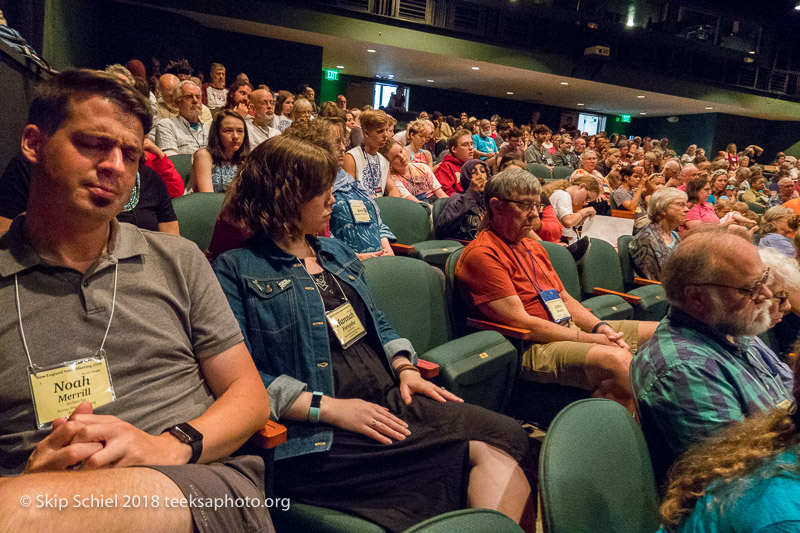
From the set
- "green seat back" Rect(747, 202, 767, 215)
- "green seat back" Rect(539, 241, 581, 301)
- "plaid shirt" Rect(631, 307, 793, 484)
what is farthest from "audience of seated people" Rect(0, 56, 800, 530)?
"green seat back" Rect(747, 202, 767, 215)

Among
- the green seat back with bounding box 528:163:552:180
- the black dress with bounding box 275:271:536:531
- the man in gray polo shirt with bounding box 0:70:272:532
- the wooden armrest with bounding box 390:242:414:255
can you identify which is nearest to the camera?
the man in gray polo shirt with bounding box 0:70:272:532

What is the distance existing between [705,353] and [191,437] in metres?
1.14

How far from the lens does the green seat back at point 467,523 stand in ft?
2.33

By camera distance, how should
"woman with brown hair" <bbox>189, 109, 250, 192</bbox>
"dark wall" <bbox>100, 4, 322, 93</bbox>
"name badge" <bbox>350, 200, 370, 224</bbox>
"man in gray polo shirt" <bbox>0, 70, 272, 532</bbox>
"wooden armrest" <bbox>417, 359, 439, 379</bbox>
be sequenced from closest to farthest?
"man in gray polo shirt" <bbox>0, 70, 272, 532</bbox> → "wooden armrest" <bbox>417, 359, 439, 379</bbox> → "woman with brown hair" <bbox>189, 109, 250, 192</bbox> → "name badge" <bbox>350, 200, 370, 224</bbox> → "dark wall" <bbox>100, 4, 322, 93</bbox>

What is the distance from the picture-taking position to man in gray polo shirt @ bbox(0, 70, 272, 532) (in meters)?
0.85

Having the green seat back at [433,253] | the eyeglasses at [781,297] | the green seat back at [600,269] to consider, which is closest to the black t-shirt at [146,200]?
the green seat back at [433,253]

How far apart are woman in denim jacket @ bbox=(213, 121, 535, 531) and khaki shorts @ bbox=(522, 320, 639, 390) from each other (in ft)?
2.48

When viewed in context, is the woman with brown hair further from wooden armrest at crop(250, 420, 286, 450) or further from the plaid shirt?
the plaid shirt

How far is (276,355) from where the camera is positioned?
1.46m

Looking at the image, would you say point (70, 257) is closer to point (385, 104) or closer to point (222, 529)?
A: point (222, 529)

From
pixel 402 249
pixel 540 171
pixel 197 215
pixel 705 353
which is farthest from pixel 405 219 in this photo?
pixel 540 171

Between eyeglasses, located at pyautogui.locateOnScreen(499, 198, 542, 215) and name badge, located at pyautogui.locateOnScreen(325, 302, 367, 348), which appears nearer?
name badge, located at pyautogui.locateOnScreen(325, 302, 367, 348)

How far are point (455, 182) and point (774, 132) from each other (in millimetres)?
16072

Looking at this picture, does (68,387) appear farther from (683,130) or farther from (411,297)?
(683,130)
